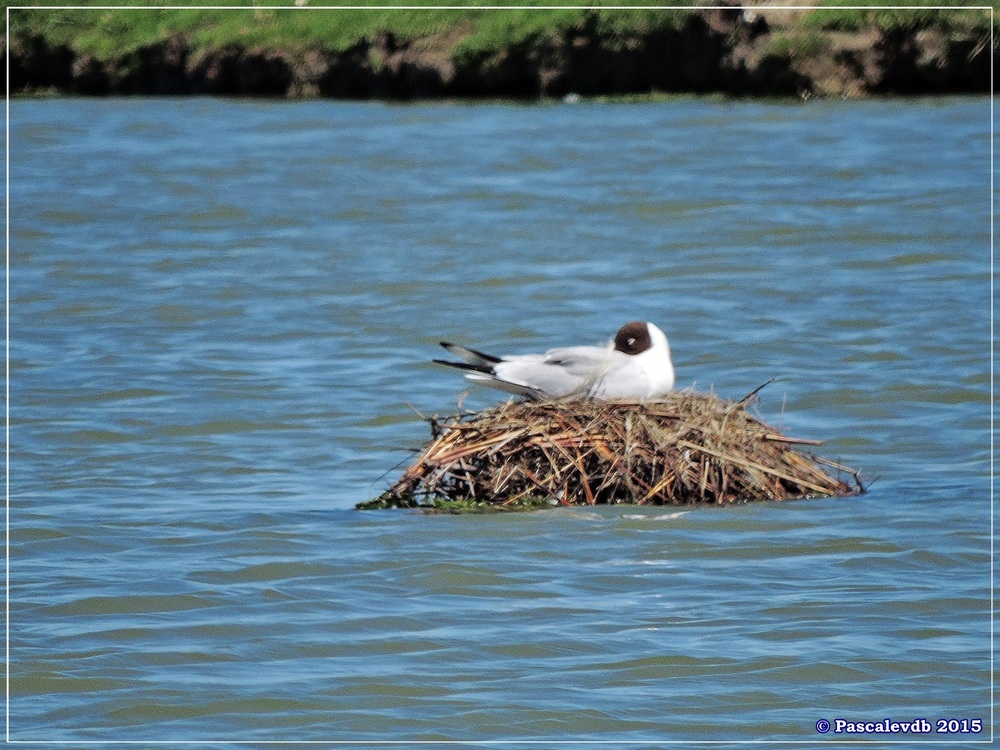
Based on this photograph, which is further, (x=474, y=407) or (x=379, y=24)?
(x=379, y=24)

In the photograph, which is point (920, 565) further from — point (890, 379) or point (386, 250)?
point (386, 250)

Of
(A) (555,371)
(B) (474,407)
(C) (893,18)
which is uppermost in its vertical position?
(C) (893,18)

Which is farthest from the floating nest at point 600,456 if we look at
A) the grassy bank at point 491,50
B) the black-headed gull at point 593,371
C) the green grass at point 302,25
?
the green grass at point 302,25

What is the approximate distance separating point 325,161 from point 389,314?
25.6 feet

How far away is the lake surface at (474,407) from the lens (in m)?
5.58

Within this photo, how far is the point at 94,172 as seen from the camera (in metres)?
20.4

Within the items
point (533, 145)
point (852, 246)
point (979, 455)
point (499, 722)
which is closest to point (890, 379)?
point (979, 455)

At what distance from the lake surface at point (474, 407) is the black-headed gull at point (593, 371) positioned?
44 centimetres

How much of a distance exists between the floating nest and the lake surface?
142 millimetres

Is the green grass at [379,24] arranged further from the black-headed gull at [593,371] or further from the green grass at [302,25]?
the black-headed gull at [593,371]

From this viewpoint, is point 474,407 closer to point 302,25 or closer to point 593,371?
point 593,371

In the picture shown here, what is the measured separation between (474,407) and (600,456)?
2659mm

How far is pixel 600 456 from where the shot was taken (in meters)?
7.34

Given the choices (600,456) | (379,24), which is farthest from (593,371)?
(379,24)
